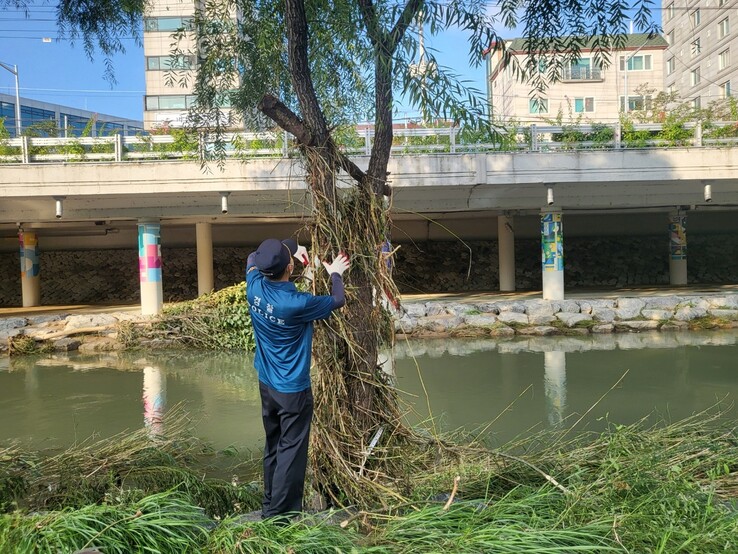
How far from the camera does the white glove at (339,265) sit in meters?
3.54

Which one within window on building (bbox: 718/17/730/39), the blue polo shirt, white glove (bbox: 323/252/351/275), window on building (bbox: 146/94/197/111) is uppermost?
window on building (bbox: 718/17/730/39)

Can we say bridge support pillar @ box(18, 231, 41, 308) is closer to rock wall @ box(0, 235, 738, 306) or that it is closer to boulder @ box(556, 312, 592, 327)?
rock wall @ box(0, 235, 738, 306)

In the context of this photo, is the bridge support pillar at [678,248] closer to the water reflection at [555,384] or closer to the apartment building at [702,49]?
the water reflection at [555,384]

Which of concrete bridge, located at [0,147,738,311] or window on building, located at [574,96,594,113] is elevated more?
window on building, located at [574,96,594,113]

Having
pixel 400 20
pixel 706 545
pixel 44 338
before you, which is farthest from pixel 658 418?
pixel 44 338

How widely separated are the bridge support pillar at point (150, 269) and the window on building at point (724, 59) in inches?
1111

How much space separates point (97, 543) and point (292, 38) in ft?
9.79

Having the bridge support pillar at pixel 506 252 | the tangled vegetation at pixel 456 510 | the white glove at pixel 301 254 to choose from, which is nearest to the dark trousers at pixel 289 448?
the tangled vegetation at pixel 456 510

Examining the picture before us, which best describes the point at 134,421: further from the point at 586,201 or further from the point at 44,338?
the point at 586,201

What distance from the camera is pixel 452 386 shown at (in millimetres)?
8984

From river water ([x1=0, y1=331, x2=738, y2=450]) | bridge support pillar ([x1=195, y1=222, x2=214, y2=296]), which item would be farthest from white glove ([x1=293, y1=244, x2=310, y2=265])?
bridge support pillar ([x1=195, y1=222, x2=214, y2=296])

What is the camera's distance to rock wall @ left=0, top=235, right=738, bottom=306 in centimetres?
2170

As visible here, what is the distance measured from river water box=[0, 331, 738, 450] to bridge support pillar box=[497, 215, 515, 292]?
6.51 meters

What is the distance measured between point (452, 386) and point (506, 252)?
37.8 ft
